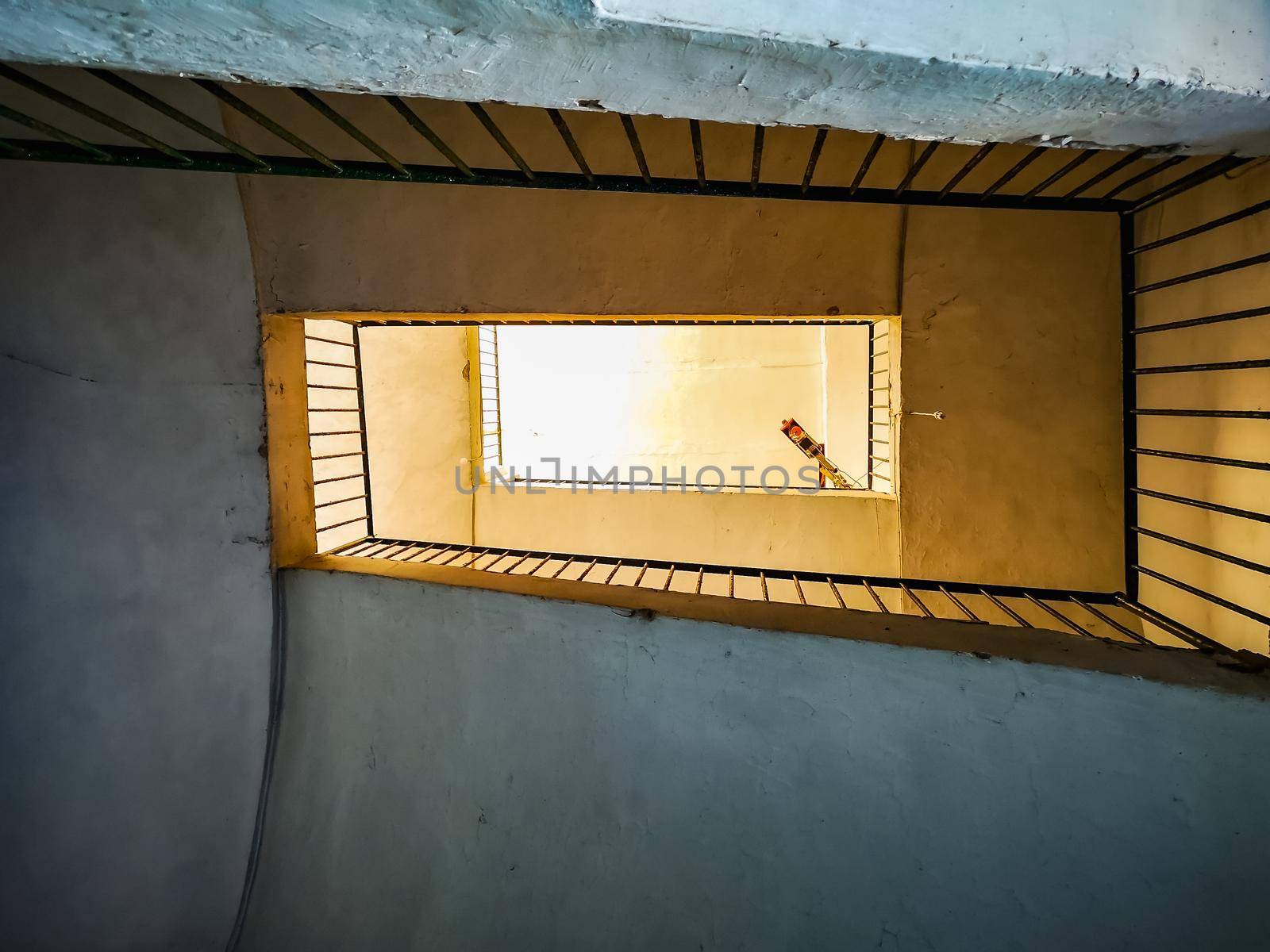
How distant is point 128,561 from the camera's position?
6.63ft

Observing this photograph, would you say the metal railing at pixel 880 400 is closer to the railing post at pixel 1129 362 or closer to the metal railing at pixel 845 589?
the metal railing at pixel 845 589

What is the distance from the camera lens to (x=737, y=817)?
5.56 ft

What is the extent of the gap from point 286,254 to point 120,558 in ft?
4.47

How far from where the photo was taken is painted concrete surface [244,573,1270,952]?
1445 millimetres

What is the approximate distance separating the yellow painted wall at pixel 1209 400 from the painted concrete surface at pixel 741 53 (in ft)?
4.54

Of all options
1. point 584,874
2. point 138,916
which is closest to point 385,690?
point 584,874

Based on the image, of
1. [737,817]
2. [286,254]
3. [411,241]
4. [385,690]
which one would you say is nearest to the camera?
[737,817]

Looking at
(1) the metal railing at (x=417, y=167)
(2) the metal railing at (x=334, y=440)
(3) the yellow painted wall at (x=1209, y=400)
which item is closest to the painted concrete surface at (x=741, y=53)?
(1) the metal railing at (x=417, y=167)

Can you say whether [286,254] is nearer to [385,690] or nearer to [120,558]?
[120,558]

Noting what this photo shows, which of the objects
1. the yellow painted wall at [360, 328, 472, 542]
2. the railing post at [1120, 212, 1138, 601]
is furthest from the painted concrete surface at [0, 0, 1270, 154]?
the yellow painted wall at [360, 328, 472, 542]

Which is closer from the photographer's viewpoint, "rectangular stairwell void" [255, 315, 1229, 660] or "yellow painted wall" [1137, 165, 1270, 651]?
"yellow painted wall" [1137, 165, 1270, 651]

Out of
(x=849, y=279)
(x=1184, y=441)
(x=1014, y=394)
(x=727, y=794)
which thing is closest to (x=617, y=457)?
(x=849, y=279)

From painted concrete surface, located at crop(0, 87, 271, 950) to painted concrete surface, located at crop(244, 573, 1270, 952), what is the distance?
0.29 metres

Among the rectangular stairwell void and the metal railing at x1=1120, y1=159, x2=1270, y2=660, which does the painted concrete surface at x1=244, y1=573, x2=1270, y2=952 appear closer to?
the rectangular stairwell void
